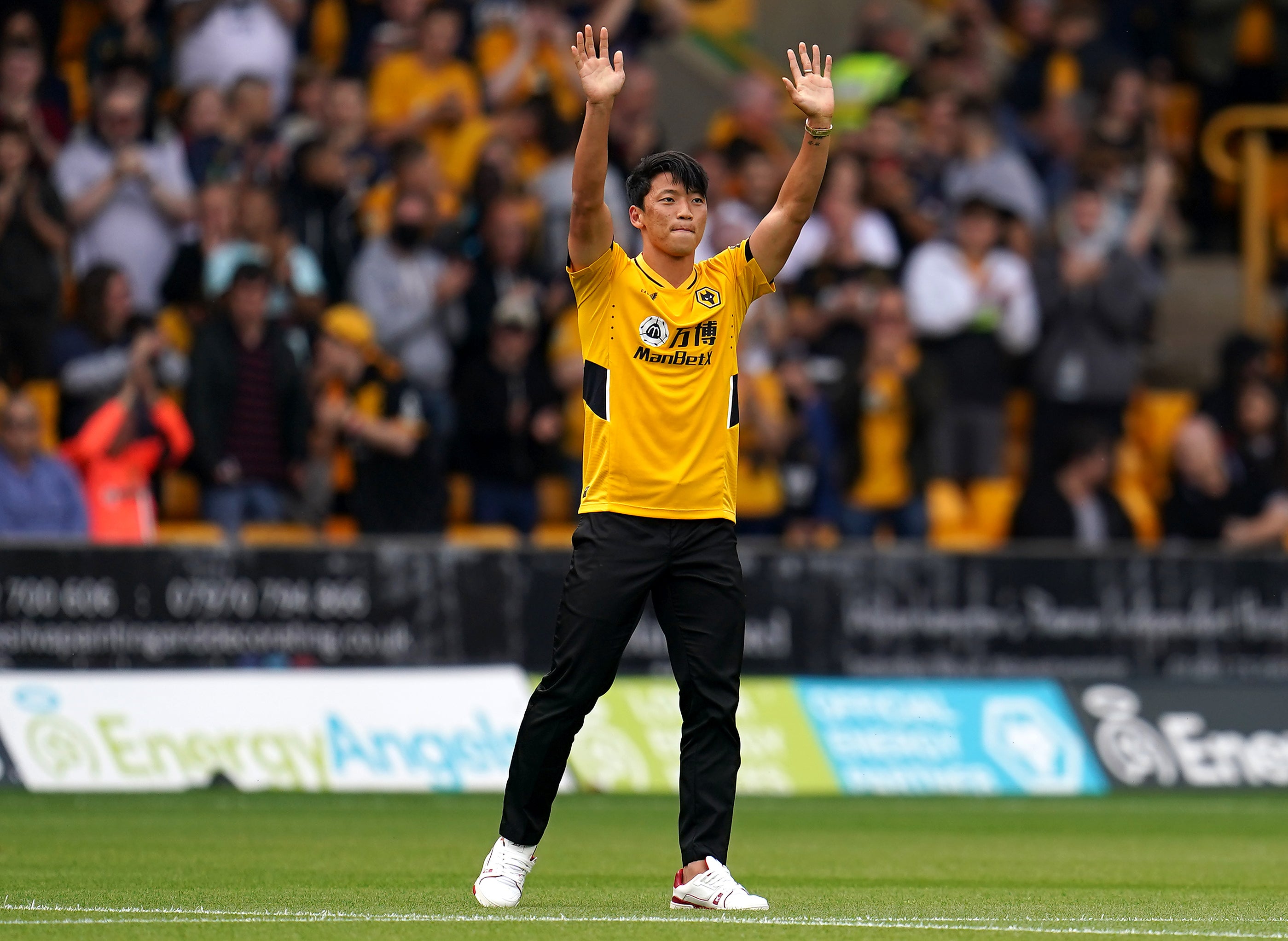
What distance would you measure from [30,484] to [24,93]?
10.6ft

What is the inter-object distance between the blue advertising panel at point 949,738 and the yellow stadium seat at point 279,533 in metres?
3.65

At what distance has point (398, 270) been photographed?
16125 millimetres

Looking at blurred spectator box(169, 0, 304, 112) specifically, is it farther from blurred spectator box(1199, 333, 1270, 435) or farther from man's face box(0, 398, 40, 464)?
blurred spectator box(1199, 333, 1270, 435)

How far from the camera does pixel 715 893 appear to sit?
725 cm

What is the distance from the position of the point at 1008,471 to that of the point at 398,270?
5384 millimetres

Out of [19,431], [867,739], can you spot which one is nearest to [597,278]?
[867,739]

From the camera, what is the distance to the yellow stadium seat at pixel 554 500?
53.2ft

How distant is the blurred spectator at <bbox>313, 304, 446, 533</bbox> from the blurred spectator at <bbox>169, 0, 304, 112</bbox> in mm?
2862

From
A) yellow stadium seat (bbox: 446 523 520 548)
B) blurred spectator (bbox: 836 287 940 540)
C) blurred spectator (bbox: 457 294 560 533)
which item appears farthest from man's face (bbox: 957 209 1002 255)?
yellow stadium seat (bbox: 446 523 520 548)

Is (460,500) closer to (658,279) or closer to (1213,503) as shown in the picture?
(1213,503)

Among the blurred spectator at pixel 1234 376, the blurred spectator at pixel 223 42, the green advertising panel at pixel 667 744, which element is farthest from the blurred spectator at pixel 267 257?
the blurred spectator at pixel 1234 376

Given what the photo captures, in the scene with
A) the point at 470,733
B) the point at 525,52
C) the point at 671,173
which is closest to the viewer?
the point at 671,173

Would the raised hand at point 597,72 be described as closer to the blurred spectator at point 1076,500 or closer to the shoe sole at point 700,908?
the shoe sole at point 700,908

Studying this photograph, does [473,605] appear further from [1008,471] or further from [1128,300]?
[1128,300]
